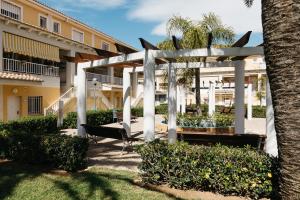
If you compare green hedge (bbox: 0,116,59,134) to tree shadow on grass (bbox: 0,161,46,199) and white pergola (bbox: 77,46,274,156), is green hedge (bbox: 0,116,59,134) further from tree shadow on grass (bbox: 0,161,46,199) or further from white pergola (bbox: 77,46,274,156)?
tree shadow on grass (bbox: 0,161,46,199)

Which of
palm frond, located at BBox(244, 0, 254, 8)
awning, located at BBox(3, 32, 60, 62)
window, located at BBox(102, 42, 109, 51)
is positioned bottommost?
palm frond, located at BBox(244, 0, 254, 8)

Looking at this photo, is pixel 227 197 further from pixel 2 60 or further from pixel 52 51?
pixel 52 51

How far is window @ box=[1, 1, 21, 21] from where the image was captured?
2208 cm

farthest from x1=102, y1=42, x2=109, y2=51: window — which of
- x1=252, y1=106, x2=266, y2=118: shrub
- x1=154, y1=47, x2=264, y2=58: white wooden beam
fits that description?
x1=154, y1=47, x2=264, y2=58: white wooden beam

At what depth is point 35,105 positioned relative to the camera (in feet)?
79.7

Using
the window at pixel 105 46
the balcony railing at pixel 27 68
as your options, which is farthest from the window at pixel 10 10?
the window at pixel 105 46

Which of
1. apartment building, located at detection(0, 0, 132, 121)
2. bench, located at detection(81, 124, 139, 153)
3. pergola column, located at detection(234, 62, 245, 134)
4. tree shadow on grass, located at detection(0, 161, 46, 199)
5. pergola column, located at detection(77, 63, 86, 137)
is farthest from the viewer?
apartment building, located at detection(0, 0, 132, 121)

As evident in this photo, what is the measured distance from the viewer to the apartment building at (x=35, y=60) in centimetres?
2073

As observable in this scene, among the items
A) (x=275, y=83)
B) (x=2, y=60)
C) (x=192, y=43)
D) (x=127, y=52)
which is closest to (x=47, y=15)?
(x=2, y=60)

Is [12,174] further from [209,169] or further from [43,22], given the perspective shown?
[43,22]

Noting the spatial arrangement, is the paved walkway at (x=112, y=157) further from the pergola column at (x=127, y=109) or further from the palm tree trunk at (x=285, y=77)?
the palm tree trunk at (x=285, y=77)

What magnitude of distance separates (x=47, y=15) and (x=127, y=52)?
19194 mm

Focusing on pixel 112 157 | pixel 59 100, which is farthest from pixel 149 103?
pixel 59 100

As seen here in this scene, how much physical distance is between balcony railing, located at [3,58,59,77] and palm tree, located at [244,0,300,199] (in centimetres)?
2048
